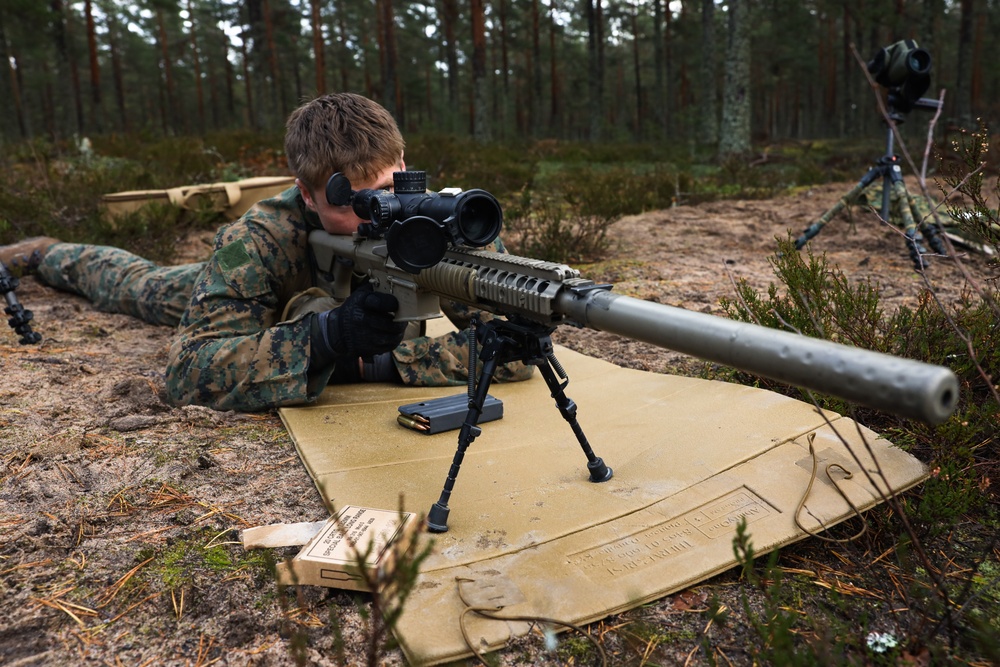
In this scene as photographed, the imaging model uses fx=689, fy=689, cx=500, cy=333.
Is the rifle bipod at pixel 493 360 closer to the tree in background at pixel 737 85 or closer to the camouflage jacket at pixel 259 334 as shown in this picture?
the camouflage jacket at pixel 259 334

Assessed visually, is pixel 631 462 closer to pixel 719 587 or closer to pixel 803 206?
pixel 719 587

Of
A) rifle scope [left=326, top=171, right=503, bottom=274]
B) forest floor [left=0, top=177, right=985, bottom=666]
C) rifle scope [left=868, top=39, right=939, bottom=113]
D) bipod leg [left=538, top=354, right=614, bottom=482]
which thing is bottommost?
forest floor [left=0, top=177, right=985, bottom=666]

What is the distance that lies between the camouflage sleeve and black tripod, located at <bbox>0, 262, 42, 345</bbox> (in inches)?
55.2

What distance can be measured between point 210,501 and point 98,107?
24.8 metres

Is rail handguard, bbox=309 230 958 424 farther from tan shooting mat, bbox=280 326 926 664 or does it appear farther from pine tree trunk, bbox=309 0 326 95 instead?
pine tree trunk, bbox=309 0 326 95

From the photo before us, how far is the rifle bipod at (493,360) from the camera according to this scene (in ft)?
6.99

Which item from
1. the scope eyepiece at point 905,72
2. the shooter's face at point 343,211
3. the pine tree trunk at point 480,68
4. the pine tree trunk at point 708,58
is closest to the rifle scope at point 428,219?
the shooter's face at point 343,211

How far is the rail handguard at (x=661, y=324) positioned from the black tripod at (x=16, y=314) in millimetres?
2436

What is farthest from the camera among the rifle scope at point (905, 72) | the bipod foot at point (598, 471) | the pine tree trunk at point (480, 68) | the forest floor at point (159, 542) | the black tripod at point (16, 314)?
the pine tree trunk at point (480, 68)

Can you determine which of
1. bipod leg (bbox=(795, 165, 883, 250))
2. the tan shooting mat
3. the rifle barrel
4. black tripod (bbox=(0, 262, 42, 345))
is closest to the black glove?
the tan shooting mat

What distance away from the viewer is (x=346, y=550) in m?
1.88

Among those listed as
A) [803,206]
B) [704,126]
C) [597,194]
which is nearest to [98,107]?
[704,126]

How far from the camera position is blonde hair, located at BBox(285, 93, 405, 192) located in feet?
10.0

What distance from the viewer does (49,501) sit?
2346 millimetres
